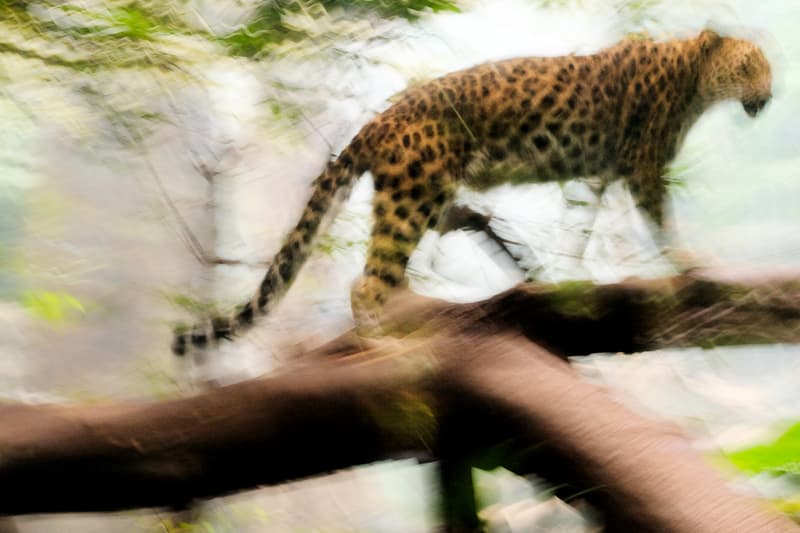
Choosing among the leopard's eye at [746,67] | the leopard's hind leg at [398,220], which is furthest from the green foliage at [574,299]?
the leopard's eye at [746,67]

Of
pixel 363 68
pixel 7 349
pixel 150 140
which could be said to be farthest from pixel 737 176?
pixel 7 349

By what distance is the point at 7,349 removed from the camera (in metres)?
2.26

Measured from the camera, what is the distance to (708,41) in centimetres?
172

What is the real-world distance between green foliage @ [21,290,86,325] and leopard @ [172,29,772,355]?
254 mm

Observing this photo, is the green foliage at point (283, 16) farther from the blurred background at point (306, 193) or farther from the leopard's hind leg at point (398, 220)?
the leopard's hind leg at point (398, 220)

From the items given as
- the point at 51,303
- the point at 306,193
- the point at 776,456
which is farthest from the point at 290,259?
the point at 776,456

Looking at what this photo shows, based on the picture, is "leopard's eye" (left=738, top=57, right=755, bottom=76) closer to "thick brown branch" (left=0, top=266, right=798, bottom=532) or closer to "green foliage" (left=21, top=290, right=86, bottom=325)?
"thick brown branch" (left=0, top=266, right=798, bottom=532)

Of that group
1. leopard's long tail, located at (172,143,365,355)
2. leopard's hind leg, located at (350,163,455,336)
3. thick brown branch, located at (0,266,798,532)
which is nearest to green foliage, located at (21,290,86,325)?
leopard's long tail, located at (172,143,365,355)

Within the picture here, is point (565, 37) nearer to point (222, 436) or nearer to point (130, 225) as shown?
point (222, 436)

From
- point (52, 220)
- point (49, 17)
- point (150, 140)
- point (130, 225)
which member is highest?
point (49, 17)

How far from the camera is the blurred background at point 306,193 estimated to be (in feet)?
3.81

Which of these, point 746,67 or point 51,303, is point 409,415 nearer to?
point 51,303

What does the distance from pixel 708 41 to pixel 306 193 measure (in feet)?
3.00

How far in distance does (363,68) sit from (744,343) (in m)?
0.74
